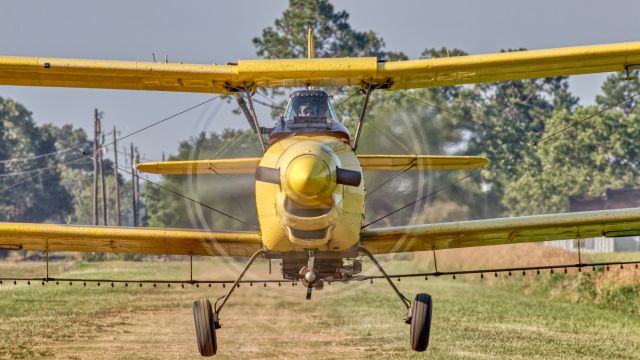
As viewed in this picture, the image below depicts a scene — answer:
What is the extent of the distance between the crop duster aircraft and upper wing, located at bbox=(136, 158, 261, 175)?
0.11 feet

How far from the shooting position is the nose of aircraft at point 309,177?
42.1 ft

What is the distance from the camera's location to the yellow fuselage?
12.9 m

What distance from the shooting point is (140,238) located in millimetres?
16328

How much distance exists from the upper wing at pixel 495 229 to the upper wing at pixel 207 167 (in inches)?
83.3

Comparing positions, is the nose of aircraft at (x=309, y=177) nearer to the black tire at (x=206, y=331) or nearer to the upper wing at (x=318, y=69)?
the upper wing at (x=318, y=69)

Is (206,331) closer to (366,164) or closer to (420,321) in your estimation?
(420,321)

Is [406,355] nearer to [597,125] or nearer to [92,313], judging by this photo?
[92,313]

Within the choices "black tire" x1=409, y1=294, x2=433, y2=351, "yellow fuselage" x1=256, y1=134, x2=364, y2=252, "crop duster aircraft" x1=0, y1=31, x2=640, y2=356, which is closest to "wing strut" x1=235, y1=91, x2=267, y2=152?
"crop duster aircraft" x1=0, y1=31, x2=640, y2=356

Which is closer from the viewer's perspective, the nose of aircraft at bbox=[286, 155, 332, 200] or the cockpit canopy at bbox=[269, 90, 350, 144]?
the nose of aircraft at bbox=[286, 155, 332, 200]

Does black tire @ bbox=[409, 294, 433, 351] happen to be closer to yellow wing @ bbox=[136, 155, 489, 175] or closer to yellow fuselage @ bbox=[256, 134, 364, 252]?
yellow fuselage @ bbox=[256, 134, 364, 252]

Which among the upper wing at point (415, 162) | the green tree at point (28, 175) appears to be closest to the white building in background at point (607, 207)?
the upper wing at point (415, 162)

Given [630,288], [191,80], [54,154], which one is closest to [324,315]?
[630,288]

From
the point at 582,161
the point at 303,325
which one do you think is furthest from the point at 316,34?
the point at 303,325

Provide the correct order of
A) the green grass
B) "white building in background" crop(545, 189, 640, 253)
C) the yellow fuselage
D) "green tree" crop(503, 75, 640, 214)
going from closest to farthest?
1. the yellow fuselage
2. the green grass
3. "white building in background" crop(545, 189, 640, 253)
4. "green tree" crop(503, 75, 640, 214)
